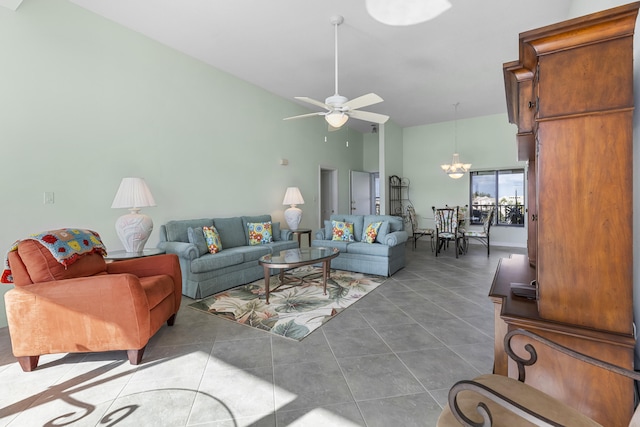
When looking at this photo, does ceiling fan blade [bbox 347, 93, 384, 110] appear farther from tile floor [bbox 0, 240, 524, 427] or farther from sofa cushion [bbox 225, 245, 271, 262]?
sofa cushion [bbox 225, 245, 271, 262]

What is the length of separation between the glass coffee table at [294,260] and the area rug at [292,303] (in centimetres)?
17

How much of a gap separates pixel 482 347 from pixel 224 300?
8.72 ft

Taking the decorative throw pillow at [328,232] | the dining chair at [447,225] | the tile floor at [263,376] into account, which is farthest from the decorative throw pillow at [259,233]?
the dining chair at [447,225]

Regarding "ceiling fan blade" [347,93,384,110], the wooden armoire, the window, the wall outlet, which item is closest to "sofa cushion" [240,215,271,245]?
the wall outlet

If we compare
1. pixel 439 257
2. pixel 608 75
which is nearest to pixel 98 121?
pixel 608 75

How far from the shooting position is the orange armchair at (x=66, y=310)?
77.6 inches

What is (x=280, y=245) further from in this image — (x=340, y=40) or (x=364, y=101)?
(x=340, y=40)

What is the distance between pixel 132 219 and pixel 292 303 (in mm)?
1970

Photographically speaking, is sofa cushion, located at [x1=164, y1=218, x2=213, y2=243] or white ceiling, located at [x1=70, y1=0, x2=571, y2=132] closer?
white ceiling, located at [x1=70, y1=0, x2=571, y2=132]

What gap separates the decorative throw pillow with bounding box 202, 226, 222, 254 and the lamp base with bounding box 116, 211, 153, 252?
853 mm

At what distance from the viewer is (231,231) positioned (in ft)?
14.9

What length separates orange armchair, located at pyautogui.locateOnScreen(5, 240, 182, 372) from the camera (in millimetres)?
1971

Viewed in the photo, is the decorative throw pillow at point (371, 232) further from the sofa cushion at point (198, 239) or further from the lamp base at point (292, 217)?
the sofa cushion at point (198, 239)

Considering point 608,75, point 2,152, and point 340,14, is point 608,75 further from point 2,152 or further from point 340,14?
point 2,152
